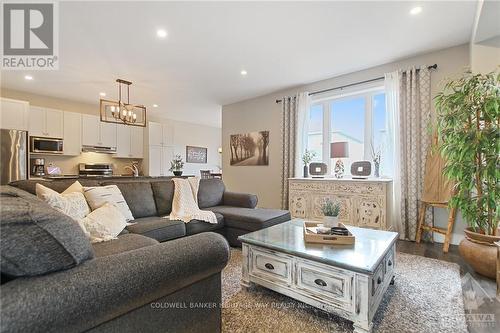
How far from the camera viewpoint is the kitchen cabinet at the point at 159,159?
6641 millimetres

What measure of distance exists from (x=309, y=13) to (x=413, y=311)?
2811 mm

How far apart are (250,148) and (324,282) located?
4155mm

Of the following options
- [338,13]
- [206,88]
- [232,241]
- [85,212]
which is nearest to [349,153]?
[338,13]

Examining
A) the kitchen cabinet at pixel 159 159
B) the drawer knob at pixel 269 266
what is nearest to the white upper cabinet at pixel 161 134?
the kitchen cabinet at pixel 159 159

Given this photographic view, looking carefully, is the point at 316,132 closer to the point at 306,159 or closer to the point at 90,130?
the point at 306,159

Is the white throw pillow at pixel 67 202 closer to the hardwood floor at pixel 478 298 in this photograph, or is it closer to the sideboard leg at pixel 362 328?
the sideboard leg at pixel 362 328

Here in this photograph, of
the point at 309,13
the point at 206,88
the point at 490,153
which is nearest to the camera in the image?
the point at 490,153

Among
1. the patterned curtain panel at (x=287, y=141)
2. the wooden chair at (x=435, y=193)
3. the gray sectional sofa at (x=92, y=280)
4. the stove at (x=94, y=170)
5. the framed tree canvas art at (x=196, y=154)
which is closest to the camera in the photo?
the gray sectional sofa at (x=92, y=280)

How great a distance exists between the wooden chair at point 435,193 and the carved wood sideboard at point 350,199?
1.33ft

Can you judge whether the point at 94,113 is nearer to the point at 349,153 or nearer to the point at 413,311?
the point at 349,153

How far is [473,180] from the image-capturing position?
227 cm

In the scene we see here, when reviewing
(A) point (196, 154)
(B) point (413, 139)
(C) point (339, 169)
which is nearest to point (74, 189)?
(C) point (339, 169)

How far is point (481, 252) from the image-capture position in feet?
7.04

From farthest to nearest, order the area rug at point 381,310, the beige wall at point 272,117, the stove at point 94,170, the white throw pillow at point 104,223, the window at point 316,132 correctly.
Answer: the stove at point 94,170 → the window at point 316,132 → the beige wall at point 272,117 → the white throw pillow at point 104,223 → the area rug at point 381,310
